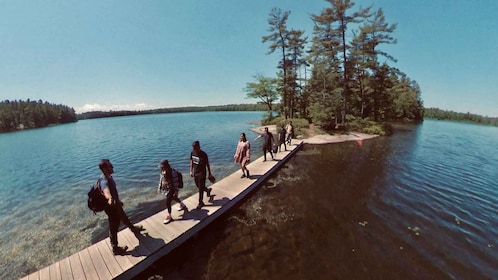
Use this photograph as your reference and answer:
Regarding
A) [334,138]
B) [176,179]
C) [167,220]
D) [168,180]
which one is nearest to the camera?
[168,180]

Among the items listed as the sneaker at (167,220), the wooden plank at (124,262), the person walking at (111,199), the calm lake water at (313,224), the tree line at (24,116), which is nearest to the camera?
the person walking at (111,199)

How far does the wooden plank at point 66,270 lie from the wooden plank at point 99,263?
381 millimetres

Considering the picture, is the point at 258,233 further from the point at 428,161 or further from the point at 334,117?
the point at 334,117

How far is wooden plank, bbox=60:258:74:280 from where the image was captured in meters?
3.84

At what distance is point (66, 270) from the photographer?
13.1 ft

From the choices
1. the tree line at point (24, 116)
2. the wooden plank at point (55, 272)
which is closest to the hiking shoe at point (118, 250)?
the wooden plank at point (55, 272)

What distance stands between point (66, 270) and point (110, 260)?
0.80 meters

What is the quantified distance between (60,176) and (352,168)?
64.0 ft

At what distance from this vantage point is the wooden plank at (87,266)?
3.88 meters

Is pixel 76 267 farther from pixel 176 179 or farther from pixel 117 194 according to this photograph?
pixel 176 179

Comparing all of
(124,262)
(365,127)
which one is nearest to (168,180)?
(124,262)

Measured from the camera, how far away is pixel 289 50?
1088 inches

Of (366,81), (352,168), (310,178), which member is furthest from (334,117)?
(310,178)

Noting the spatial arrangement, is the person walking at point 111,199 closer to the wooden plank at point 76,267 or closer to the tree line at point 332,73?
the wooden plank at point 76,267
